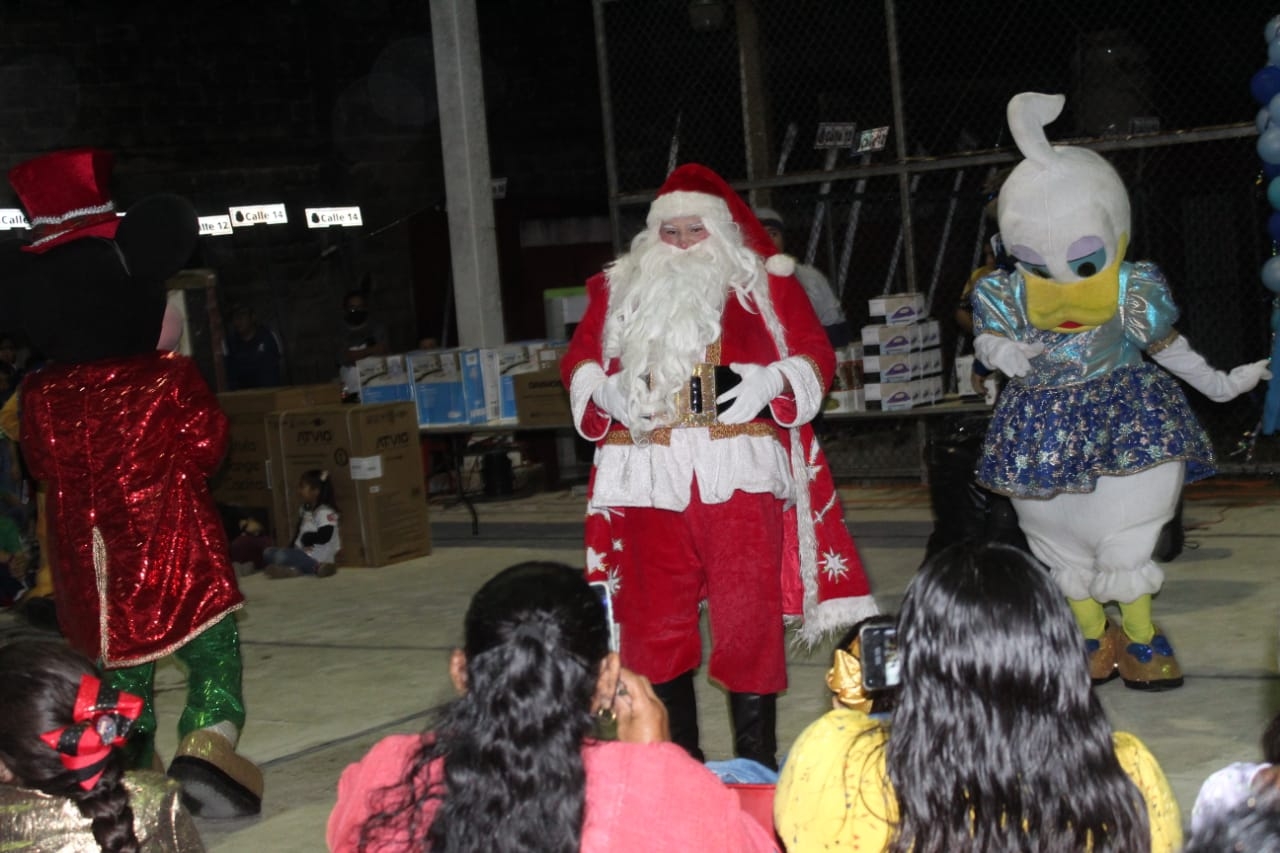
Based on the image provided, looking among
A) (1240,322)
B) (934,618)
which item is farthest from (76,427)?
(1240,322)

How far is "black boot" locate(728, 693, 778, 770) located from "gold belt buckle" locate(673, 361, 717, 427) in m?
0.66

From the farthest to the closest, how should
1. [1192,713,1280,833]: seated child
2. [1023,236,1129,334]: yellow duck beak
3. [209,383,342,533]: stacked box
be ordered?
[209,383,342,533]: stacked box → [1023,236,1129,334]: yellow duck beak → [1192,713,1280,833]: seated child

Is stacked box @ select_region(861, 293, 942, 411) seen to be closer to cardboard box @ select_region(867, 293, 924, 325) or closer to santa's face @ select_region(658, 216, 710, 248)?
cardboard box @ select_region(867, 293, 924, 325)

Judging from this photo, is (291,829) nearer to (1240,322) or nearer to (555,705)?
(555,705)

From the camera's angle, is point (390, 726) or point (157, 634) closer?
point (157, 634)

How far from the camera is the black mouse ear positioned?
397cm

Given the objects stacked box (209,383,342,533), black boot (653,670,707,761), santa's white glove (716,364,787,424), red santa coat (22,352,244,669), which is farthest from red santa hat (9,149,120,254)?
stacked box (209,383,342,533)

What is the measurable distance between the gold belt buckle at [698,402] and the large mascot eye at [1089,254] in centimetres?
120

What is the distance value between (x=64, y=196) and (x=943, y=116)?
10657 millimetres

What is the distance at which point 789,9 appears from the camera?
13.4 meters

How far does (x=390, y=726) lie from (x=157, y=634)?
106 cm

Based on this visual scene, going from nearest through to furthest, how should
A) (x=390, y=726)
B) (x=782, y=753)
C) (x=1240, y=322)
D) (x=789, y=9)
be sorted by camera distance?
(x=782, y=753) < (x=390, y=726) < (x=1240, y=322) < (x=789, y=9)

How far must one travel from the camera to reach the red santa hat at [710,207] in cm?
391

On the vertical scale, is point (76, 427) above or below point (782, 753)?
above
